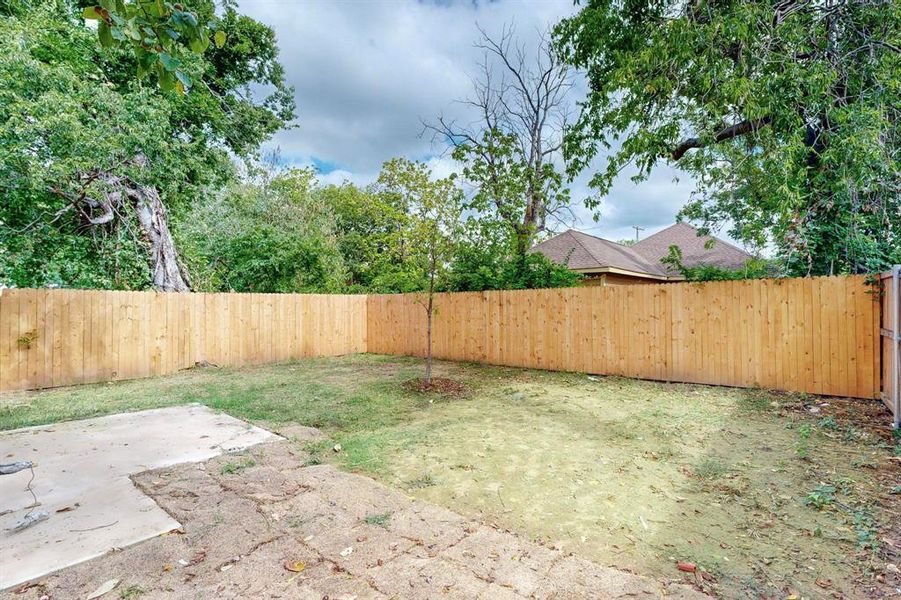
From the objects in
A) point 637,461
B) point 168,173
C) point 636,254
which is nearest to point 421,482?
point 637,461

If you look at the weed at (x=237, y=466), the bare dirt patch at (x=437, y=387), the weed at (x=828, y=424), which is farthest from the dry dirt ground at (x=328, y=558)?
the weed at (x=828, y=424)

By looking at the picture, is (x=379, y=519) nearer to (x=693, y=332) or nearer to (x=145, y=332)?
(x=693, y=332)

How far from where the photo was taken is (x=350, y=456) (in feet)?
10.4

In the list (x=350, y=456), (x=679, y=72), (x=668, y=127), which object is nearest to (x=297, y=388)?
(x=350, y=456)

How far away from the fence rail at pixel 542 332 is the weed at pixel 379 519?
473cm

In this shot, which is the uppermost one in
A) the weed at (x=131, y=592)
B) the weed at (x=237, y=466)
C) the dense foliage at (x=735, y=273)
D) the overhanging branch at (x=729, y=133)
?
the overhanging branch at (x=729, y=133)

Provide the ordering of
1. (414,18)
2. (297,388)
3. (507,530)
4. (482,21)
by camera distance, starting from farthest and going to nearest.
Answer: (482,21) < (414,18) < (297,388) < (507,530)

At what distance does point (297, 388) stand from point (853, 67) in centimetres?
820

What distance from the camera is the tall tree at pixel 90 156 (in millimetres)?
6102

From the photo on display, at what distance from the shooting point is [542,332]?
7.55 metres

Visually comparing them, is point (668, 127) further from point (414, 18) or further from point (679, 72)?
point (414, 18)

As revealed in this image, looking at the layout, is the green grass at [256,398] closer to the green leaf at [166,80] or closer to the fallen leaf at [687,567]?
the fallen leaf at [687,567]

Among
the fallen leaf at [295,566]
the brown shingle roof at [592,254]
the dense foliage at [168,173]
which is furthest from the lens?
the brown shingle roof at [592,254]

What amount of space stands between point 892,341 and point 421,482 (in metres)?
4.72
